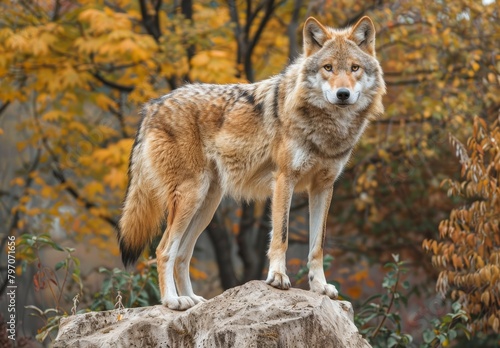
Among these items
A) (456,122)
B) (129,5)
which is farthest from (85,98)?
(456,122)

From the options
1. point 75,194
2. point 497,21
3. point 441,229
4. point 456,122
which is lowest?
point 75,194

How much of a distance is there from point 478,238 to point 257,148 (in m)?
2.45

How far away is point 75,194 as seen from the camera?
37.9 ft

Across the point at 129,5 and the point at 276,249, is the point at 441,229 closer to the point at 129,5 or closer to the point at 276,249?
the point at 276,249

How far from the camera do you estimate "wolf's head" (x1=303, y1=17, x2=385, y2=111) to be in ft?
17.2

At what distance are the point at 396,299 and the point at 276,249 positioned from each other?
2.13 m

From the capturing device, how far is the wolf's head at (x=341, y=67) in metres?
5.26

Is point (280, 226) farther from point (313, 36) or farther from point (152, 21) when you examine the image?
point (152, 21)

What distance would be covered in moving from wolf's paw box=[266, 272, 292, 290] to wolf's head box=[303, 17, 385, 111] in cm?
120

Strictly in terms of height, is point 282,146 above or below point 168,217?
above

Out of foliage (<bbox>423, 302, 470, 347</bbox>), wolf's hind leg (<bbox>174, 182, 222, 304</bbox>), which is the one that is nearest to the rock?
wolf's hind leg (<bbox>174, 182, 222, 304</bbox>)

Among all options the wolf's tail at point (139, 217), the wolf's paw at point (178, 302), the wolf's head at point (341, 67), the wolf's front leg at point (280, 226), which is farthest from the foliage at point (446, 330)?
the wolf's tail at point (139, 217)

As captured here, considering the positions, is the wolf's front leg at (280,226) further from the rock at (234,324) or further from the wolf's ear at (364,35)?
the wolf's ear at (364,35)

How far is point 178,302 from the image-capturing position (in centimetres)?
554
